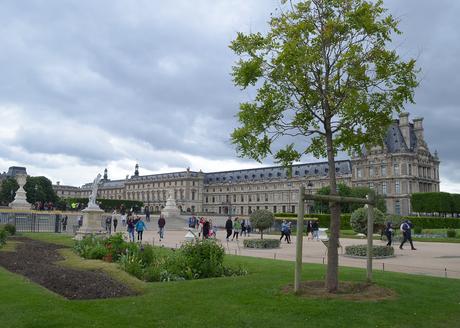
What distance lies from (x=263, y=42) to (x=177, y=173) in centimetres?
15033

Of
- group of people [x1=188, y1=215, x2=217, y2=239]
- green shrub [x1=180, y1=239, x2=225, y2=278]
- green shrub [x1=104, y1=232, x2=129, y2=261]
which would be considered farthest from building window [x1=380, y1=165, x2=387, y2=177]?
green shrub [x1=180, y1=239, x2=225, y2=278]

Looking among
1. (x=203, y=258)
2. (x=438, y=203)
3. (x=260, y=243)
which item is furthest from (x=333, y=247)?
(x=438, y=203)

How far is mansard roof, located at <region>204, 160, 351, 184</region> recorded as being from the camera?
403ft

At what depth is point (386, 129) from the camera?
35.0ft

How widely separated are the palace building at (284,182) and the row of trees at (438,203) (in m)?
10.9

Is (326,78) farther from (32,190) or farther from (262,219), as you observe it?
(32,190)

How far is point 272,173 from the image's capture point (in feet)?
465

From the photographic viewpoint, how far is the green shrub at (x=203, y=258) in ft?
38.6

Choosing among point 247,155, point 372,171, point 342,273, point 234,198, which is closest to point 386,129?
point 247,155

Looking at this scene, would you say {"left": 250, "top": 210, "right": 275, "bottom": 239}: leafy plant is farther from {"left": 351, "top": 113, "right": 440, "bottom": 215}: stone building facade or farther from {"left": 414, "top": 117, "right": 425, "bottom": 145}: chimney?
{"left": 414, "top": 117, "right": 425, "bottom": 145}: chimney

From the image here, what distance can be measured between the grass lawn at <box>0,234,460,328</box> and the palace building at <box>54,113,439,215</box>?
4529cm

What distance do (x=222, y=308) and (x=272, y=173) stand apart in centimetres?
13453

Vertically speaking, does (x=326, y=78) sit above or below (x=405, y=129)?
below

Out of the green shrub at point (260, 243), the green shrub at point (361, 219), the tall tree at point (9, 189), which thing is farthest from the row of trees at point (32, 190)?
the green shrub at point (361, 219)
